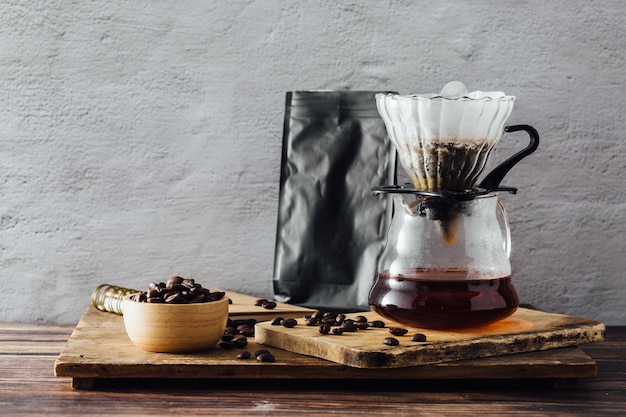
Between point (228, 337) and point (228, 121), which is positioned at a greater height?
point (228, 121)

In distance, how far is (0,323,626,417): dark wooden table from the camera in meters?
0.91

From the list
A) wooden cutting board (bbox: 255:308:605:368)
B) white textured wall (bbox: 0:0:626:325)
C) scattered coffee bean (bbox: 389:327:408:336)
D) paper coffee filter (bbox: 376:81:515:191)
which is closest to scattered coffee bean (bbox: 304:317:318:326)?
wooden cutting board (bbox: 255:308:605:368)

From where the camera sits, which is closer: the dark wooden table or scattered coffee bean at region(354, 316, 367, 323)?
the dark wooden table

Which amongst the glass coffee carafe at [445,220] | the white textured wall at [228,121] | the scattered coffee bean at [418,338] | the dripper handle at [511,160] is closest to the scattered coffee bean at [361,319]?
the glass coffee carafe at [445,220]

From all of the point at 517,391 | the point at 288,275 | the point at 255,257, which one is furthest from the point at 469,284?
the point at 255,257

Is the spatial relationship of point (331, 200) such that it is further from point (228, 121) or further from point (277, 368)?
point (277, 368)

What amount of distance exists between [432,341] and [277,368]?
0.20 meters

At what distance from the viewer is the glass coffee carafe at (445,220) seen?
3.53ft

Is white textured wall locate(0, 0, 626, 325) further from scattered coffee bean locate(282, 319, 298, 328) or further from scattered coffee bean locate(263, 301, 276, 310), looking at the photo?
scattered coffee bean locate(282, 319, 298, 328)

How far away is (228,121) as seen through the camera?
1532 mm

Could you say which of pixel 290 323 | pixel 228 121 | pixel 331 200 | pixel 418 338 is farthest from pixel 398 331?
pixel 228 121

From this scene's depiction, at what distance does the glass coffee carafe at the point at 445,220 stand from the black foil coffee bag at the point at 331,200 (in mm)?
270

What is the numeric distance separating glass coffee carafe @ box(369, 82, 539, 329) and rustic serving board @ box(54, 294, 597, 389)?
0.30ft

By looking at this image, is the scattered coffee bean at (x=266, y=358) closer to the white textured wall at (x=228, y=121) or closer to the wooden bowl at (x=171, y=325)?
the wooden bowl at (x=171, y=325)
